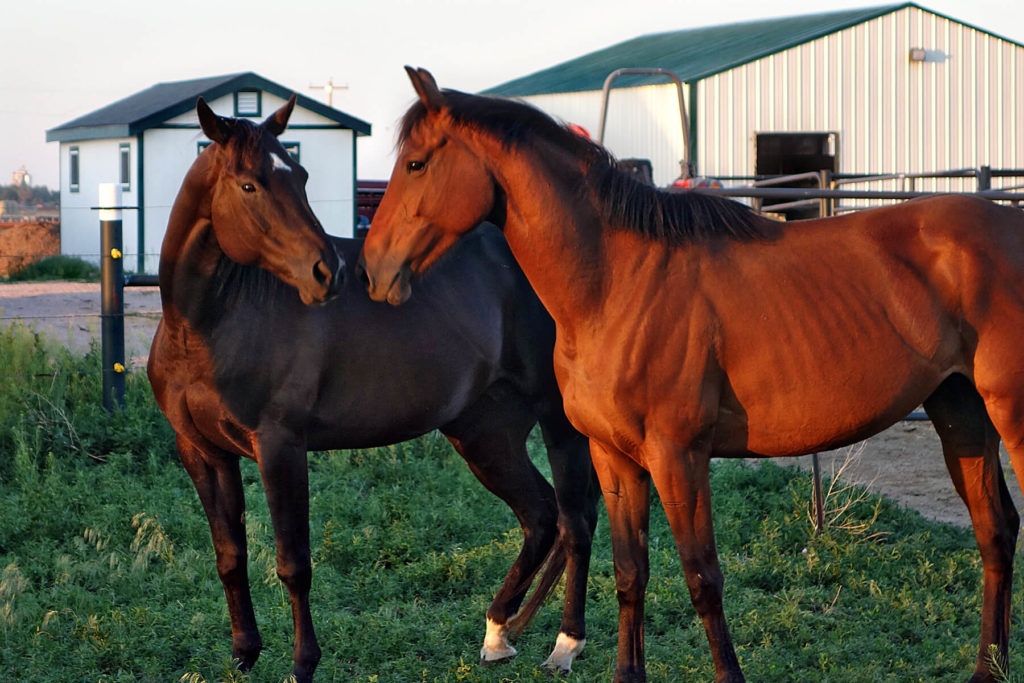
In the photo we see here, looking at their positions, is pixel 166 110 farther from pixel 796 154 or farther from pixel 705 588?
pixel 705 588

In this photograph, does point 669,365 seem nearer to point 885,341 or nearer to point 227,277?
point 885,341

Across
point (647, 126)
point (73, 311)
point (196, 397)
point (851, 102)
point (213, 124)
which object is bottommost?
point (196, 397)

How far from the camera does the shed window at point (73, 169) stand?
81.9 feet

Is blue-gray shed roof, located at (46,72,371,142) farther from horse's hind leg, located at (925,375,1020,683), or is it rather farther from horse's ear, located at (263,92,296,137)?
horse's hind leg, located at (925,375,1020,683)

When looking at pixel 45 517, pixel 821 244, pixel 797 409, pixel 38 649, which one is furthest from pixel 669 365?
pixel 45 517

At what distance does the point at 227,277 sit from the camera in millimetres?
4066

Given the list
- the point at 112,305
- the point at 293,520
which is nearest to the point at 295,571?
the point at 293,520

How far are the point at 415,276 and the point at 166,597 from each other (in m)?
2.42

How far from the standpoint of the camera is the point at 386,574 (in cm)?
543

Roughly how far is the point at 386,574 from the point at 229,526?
1.39m

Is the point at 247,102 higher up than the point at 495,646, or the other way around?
the point at 247,102

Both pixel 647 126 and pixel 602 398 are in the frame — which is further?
pixel 647 126

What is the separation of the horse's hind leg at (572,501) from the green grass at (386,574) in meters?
0.26

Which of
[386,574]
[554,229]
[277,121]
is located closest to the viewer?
[554,229]
